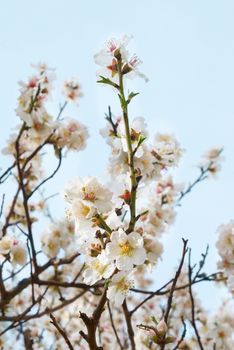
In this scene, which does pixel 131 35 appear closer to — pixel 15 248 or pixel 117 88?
pixel 117 88

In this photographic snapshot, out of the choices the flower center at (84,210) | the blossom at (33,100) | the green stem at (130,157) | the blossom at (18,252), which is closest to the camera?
the green stem at (130,157)

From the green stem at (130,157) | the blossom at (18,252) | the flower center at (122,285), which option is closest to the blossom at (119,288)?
the flower center at (122,285)

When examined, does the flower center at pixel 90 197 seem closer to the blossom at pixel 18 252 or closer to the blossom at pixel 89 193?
the blossom at pixel 89 193

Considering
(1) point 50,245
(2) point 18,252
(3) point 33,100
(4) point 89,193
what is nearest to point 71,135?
(3) point 33,100

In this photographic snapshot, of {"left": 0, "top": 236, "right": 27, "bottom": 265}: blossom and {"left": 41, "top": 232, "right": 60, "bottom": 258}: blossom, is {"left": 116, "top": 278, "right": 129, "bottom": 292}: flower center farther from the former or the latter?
{"left": 41, "top": 232, "right": 60, "bottom": 258}: blossom

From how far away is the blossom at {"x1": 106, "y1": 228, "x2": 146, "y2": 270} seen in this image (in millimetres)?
1780

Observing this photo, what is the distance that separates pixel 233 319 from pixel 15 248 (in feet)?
13.4

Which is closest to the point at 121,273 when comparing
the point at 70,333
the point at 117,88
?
the point at 117,88

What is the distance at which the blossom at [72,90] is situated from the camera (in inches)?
229

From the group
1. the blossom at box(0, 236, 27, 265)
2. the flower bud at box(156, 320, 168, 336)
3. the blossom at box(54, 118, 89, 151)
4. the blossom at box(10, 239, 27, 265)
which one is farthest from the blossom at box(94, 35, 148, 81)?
the blossom at box(54, 118, 89, 151)

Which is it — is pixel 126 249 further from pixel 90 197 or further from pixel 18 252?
pixel 18 252

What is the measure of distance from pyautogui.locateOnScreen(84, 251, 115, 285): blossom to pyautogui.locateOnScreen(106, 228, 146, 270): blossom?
0.04 meters

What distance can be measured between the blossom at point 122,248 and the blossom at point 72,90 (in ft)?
13.7

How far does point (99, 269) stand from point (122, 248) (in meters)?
0.16
